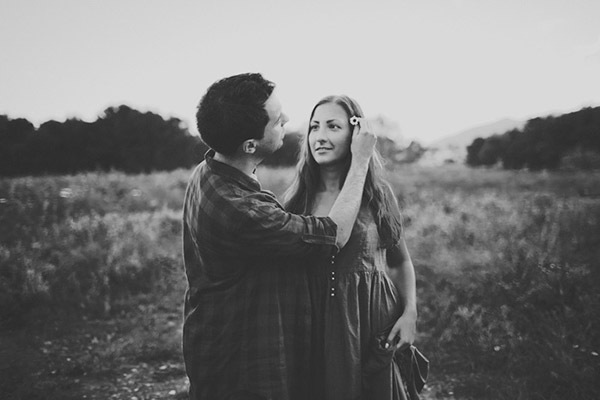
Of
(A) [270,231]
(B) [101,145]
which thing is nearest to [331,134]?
(A) [270,231]

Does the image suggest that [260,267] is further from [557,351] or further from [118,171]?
[118,171]

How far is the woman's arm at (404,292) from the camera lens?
184 centimetres

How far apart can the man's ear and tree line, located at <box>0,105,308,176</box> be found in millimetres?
851

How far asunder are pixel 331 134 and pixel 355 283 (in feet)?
2.51

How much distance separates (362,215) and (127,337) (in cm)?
382

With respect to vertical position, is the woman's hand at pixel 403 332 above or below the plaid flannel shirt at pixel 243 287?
below

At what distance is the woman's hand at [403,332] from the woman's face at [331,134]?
865mm

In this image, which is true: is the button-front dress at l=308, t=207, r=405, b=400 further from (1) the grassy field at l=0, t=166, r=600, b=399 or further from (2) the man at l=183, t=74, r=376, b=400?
(1) the grassy field at l=0, t=166, r=600, b=399

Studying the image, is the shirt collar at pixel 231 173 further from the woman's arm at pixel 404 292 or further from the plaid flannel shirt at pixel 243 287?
the woman's arm at pixel 404 292

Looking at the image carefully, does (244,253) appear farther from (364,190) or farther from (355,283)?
(364,190)

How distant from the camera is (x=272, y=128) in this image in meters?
1.61

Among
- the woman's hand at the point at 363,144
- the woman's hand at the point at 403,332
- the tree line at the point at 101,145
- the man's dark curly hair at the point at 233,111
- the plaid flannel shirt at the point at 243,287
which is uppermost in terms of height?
the tree line at the point at 101,145

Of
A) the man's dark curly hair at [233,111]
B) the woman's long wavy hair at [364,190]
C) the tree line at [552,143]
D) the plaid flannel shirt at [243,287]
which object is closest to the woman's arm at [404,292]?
the woman's long wavy hair at [364,190]

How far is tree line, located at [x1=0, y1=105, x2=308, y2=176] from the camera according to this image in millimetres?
4469
